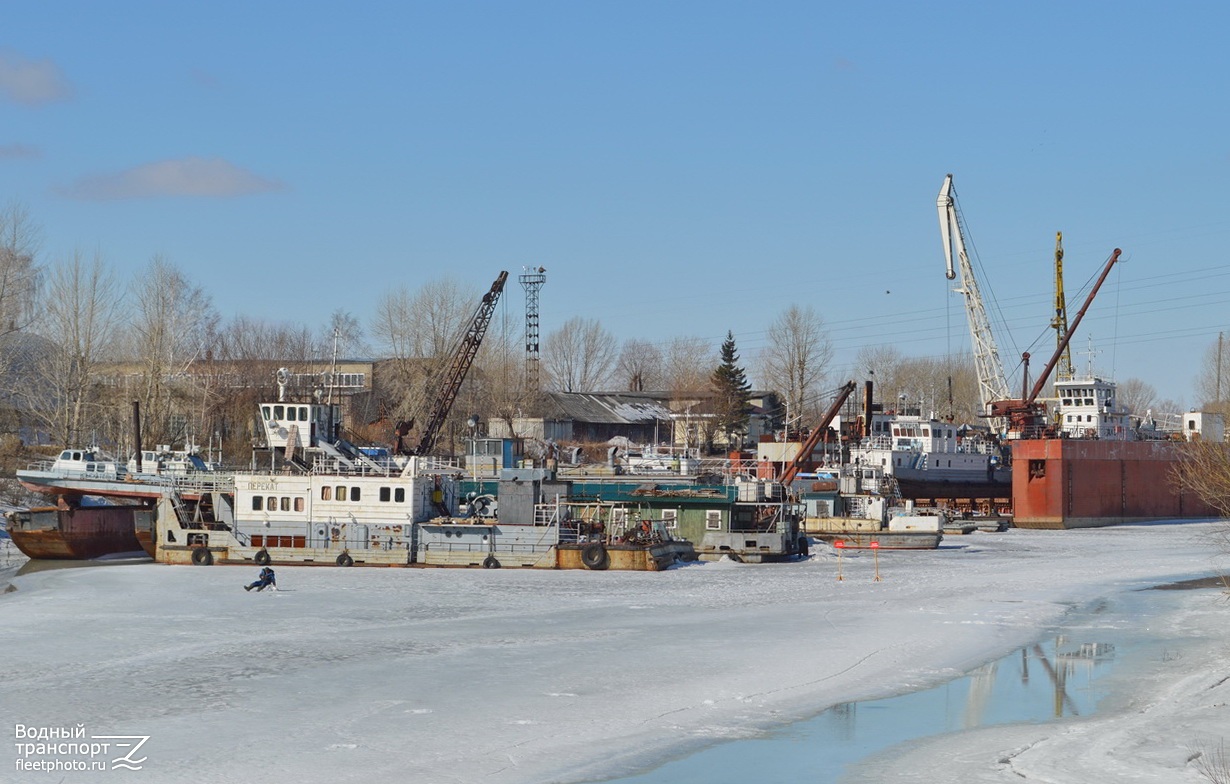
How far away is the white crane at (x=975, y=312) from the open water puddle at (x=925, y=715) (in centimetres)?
8115

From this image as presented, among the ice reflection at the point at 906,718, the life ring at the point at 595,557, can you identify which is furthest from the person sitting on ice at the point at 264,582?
the ice reflection at the point at 906,718

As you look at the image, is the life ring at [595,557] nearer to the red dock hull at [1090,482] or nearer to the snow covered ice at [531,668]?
the snow covered ice at [531,668]

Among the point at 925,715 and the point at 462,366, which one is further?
the point at 462,366

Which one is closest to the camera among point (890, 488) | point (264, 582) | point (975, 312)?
point (264, 582)

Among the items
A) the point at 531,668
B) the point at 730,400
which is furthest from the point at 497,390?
the point at 531,668

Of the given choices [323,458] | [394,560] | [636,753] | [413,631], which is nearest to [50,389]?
[323,458]

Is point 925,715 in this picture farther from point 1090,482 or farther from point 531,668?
point 1090,482

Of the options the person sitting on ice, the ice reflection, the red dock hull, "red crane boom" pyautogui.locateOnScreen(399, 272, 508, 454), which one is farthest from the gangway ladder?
the ice reflection

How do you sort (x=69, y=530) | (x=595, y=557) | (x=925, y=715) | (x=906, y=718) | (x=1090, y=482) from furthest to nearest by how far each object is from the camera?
1. (x=1090, y=482)
2. (x=69, y=530)
3. (x=595, y=557)
4. (x=925, y=715)
5. (x=906, y=718)

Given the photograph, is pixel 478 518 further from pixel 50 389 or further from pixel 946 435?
pixel 946 435

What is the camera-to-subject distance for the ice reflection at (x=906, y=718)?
18.5m

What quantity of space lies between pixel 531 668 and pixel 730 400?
94.9 metres

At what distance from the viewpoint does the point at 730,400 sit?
11994 centimetres

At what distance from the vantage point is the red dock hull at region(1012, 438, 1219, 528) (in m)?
81.6
